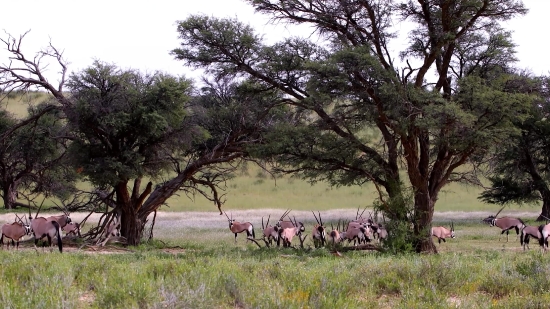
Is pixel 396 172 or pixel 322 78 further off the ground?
pixel 322 78

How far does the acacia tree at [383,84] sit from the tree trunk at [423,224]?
0.11 feet

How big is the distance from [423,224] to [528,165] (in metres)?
22.3

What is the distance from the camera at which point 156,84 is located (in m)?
22.4

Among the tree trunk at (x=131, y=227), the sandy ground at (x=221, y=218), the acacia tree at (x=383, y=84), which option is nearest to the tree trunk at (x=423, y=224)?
the acacia tree at (x=383, y=84)

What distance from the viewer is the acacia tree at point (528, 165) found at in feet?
119

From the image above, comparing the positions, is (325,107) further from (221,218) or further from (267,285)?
(221,218)

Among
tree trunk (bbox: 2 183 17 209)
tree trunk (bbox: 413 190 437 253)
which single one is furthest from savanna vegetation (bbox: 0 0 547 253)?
tree trunk (bbox: 2 183 17 209)

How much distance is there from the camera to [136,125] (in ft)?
71.6

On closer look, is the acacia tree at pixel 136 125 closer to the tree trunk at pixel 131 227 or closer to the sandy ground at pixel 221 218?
the tree trunk at pixel 131 227

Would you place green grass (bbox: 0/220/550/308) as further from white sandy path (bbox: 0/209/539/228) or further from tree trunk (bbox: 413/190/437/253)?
white sandy path (bbox: 0/209/539/228)

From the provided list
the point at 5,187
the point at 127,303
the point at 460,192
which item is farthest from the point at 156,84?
the point at 460,192

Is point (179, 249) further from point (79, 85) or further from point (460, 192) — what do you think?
point (460, 192)

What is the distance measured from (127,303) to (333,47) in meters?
14.8

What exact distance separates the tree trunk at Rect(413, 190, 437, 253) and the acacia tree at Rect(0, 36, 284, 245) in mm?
6002
